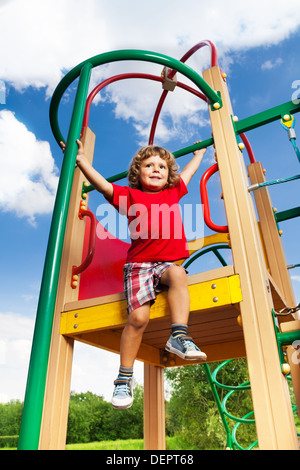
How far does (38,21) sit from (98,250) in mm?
6511

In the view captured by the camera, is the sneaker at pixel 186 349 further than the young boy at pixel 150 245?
No

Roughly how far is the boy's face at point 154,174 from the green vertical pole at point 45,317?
597mm

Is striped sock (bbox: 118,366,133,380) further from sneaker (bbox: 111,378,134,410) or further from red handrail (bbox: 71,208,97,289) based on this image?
red handrail (bbox: 71,208,97,289)

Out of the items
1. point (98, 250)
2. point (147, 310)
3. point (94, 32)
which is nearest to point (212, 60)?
point (98, 250)

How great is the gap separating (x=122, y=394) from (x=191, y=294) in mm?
463

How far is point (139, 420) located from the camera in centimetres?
1259

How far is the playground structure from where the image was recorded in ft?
3.71

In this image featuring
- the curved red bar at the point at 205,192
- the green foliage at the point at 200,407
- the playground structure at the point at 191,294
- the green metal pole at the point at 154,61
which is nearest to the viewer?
the playground structure at the point at 191,294

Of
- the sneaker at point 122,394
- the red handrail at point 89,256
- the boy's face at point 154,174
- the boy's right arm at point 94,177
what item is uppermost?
the boy's face at point 154,174

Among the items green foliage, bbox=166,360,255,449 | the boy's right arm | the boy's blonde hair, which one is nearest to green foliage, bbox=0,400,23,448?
green foliage, bbox=166,360,255,449

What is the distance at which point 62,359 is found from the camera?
1669mm

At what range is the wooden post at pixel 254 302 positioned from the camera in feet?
3.74

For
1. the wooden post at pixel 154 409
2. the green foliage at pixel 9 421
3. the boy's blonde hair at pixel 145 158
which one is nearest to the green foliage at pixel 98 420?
the green foliage at pixel 9 421

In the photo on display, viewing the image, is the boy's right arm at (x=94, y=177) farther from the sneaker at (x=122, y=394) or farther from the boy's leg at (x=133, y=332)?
the sneaker at (x=122, y=394)
